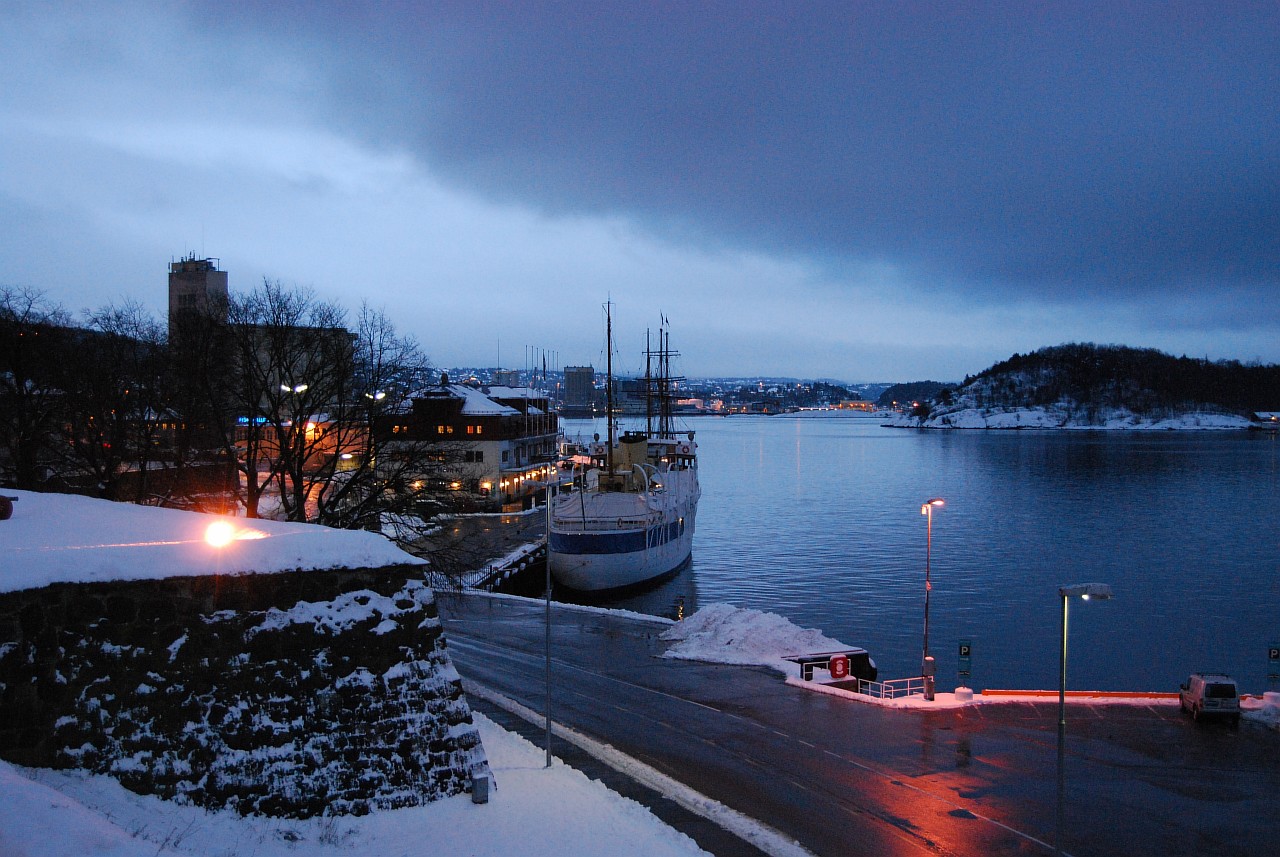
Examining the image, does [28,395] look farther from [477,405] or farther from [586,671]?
[477,405]

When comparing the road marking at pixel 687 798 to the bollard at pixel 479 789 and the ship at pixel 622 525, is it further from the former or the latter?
the ship at pixel 622 525

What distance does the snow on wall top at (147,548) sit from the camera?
9672 millimetres

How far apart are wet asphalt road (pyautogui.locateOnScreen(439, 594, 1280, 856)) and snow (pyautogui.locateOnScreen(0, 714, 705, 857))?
181 cm

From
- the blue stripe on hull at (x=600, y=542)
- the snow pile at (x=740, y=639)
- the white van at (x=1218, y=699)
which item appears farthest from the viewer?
the blue stripe on hull at (x=600, y=542)

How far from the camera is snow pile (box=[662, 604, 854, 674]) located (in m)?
24.3

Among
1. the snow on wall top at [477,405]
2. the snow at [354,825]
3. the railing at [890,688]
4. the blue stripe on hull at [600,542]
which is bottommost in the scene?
the railing at [890,688]

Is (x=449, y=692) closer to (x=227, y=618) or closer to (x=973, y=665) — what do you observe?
(x=227, y=618)

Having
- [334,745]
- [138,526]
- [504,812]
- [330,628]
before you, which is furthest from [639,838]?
[138,526]

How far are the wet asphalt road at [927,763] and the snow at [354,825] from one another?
1.81 m

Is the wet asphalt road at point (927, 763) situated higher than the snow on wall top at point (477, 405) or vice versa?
the snow on wall top at point (477, 405)

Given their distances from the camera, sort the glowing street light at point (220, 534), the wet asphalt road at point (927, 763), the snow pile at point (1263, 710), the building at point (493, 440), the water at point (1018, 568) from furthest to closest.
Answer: the building at point (493, 440) < the water at point (1018, 568) < the snow pile at point (1263, 710) < the wet asphalt road at point (927, 763) < the glowing street light at point (220, 534)

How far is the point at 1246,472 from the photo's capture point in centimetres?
10581

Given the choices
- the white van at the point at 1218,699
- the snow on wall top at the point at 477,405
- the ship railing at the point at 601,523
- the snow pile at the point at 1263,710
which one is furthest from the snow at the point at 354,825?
the snow on wall top at the point at 477,405

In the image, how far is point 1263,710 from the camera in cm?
1891
